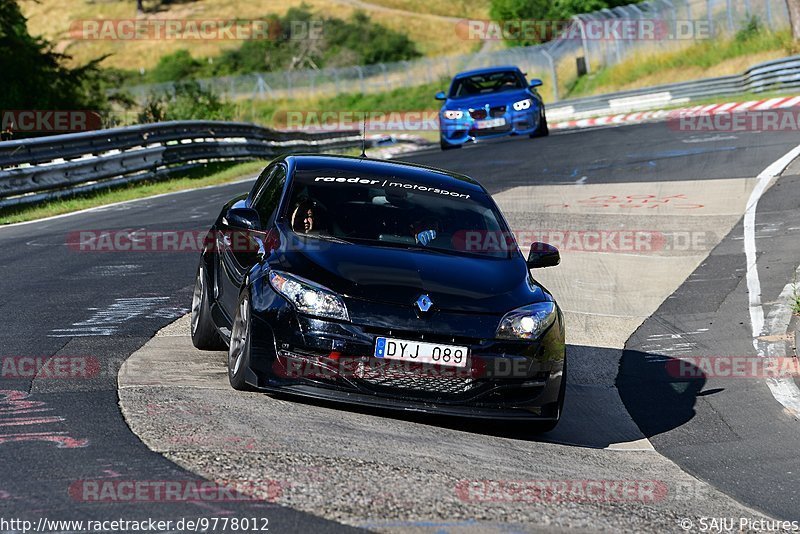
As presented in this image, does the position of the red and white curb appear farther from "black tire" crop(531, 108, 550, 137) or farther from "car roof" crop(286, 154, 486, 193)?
"car roof" crop(286, 154, 486, 193)

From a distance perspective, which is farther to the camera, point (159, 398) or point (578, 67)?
point (578, 67)

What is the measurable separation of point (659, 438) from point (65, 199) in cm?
1447

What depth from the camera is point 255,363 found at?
6594 millimetres

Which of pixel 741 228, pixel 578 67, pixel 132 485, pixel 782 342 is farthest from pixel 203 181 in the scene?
pixel 578 67

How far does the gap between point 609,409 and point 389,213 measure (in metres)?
1.96

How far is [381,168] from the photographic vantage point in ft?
27.1

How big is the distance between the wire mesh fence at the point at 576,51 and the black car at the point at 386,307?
28296 millimetres

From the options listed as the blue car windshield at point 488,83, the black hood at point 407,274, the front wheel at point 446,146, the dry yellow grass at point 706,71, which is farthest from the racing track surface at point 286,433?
the dry yellow grass at point 706,71

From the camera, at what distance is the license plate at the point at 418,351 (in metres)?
6.42

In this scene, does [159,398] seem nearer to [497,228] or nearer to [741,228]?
[497,228]
